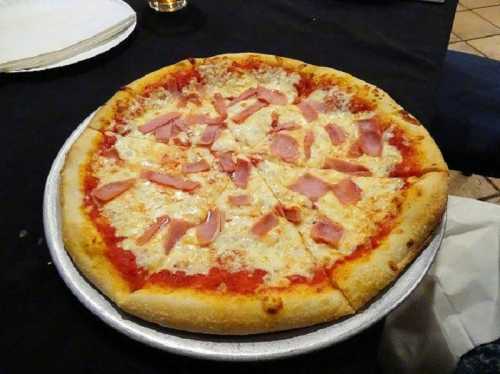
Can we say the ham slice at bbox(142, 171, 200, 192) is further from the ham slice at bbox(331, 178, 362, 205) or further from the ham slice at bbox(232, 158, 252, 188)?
the ham slice at bbox(331, 178, 362, 205)

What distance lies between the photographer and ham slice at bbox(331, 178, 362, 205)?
1007 mm

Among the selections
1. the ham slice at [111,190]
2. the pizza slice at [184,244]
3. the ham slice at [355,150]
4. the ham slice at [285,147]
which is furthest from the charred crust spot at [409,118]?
the ham slice at [111,190]

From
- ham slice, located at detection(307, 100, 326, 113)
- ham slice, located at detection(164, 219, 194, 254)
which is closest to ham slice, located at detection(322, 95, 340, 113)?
ham slice, located at detection(307, 100, 326, 113)

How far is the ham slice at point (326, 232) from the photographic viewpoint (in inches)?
36.5

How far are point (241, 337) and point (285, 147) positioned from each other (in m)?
0.47

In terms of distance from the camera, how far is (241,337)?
78 centimetres

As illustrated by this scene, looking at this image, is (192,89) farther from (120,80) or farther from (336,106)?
(336,106)

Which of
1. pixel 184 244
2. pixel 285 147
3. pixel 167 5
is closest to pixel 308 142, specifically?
pixel 285 147

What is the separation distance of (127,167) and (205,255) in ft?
0.93

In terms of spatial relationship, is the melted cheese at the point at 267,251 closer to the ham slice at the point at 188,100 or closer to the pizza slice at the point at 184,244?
the pizza slice at the point at 184,244

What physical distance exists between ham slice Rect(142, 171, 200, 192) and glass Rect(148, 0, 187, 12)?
28.2 inches

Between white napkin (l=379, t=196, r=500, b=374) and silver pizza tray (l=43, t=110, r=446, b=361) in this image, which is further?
white napkin (l=379, t=196, r=500, b=374)

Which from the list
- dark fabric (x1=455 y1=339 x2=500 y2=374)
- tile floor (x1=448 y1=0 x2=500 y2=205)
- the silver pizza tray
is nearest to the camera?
the silver pizza tray

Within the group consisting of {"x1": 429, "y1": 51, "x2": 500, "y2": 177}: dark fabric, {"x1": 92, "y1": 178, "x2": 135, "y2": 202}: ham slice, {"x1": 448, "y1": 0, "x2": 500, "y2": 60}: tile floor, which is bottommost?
{"x1": 448, "y1": 0, "x2": 500, "y2": 60}: tile floor
